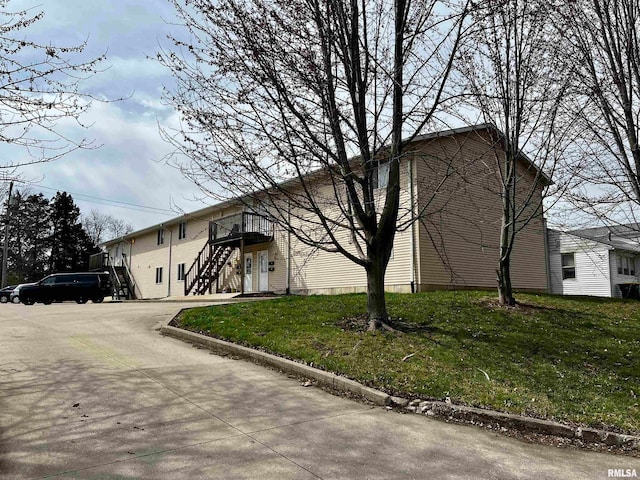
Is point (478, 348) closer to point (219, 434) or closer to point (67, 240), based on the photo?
point (219, 434)

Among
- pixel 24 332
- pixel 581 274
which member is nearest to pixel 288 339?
pixel 24 332

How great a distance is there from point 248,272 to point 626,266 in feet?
68.4

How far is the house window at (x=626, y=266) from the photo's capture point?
88.3 ft

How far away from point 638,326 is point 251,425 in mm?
9274

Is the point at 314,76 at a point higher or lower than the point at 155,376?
higher

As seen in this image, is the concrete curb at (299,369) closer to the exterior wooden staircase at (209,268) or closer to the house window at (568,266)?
the exterior wooden staircase at (209,268)

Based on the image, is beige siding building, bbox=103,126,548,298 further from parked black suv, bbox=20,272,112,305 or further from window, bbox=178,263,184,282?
parked black suv, bbox=20,272,112,305

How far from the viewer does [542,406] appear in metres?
6.26

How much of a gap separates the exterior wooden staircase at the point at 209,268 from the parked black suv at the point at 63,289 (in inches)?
190

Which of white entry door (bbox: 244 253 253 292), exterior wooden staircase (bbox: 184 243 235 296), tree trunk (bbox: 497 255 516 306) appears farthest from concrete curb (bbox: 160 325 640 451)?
exterior wooden staircase (bbox: 184 243 235 296)

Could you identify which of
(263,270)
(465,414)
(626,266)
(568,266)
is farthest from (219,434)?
(626,266)

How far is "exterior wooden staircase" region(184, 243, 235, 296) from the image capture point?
2591cm

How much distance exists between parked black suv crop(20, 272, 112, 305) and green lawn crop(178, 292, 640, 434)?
16457 millimetres

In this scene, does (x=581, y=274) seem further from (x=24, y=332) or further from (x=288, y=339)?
(x=24, y=332)
